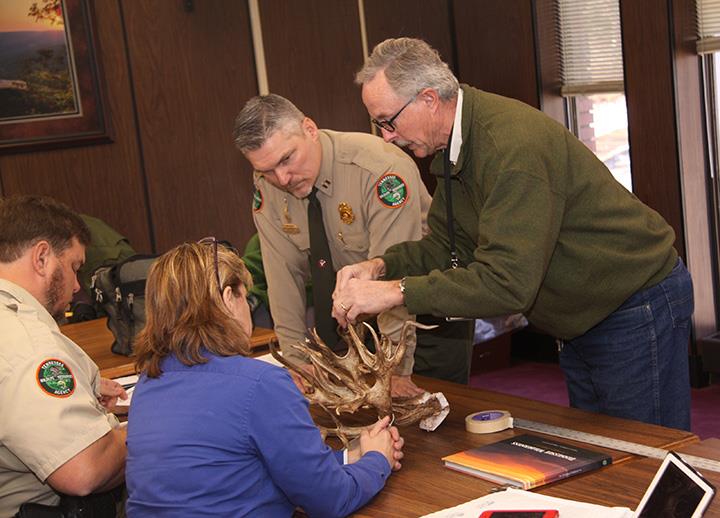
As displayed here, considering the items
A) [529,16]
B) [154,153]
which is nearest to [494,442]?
[529,16]

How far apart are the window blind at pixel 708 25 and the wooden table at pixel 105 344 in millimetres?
2477

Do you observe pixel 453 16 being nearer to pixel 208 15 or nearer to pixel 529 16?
pixel 529 16

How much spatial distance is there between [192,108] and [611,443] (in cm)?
437

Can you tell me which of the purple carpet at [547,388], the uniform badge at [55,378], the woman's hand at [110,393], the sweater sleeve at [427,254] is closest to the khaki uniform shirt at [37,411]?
the uniform badge at [55,378]

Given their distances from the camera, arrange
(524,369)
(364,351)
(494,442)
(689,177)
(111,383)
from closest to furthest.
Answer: (494,442) → (364,351) → (111,383) → (689,177) → (524,369)

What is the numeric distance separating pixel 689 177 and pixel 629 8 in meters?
0.87

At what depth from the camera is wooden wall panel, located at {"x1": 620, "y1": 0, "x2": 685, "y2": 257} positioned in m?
4.59

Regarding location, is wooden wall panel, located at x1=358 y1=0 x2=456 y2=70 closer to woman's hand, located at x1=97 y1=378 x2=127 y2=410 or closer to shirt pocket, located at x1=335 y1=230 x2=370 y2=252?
shirt pocket, located at x1=335 y1=230 x2=370 y2=252

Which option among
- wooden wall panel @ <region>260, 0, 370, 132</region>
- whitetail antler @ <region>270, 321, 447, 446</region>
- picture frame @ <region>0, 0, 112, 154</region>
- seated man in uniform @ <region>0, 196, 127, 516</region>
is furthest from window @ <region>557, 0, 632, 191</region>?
seated man in uniform @ <region>0, 196, 127, 516</region>

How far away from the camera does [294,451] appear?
177 cm

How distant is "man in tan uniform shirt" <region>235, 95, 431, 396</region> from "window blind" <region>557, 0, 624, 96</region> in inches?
90.1

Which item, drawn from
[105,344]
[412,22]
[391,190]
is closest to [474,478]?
[391,190]

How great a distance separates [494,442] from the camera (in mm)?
2102

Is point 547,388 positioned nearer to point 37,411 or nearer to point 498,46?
point 498,46
